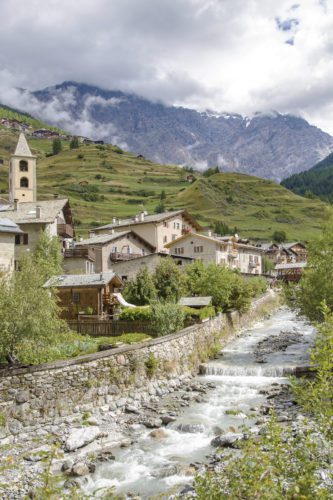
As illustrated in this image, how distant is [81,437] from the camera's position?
802 inches

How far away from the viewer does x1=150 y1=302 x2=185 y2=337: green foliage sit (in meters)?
36.2

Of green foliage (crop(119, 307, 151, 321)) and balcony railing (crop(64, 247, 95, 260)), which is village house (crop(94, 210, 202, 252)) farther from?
green foliage (crop(119, 307, 151, 321))

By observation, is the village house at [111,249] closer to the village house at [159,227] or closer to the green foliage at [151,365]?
the village house at [159,227]

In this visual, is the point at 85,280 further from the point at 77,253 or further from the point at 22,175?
the point at 22,175

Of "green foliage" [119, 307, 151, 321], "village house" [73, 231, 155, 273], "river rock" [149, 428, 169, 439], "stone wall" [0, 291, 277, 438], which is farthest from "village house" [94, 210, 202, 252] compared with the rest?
"river rock" [149, 428, 169, 439]

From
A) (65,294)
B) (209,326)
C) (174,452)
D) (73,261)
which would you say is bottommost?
(174,452)

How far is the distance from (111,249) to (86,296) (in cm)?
2904

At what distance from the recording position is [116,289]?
50.3 meters

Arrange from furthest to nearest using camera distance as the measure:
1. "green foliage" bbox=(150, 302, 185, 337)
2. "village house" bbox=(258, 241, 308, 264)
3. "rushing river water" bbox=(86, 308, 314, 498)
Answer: "village house" bbox=(258, 241, 308, 264), "green foliage" bbox=(150, 302, 185, 337), "rushing river water" bbox=(86, 308, 314, 498)

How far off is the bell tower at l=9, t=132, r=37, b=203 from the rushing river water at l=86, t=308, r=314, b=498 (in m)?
50.0

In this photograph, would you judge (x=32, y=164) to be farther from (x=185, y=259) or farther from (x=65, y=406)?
(x=65, y=406)

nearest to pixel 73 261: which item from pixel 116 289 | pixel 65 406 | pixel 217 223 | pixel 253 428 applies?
pixel 116 289

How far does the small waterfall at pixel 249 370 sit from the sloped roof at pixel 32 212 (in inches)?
1324

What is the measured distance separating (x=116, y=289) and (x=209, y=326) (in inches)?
497
